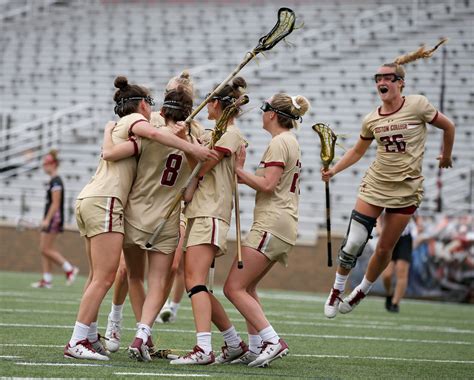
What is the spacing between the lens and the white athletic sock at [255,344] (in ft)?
24.4

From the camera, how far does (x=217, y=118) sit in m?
7.34

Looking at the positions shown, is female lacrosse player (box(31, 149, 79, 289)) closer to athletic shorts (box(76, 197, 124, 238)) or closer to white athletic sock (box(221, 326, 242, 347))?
white athletic sock (box(221, 326, 242, 347))

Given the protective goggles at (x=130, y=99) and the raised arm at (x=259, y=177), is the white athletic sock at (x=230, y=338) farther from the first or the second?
the protective goggles at (x=130, y=99)

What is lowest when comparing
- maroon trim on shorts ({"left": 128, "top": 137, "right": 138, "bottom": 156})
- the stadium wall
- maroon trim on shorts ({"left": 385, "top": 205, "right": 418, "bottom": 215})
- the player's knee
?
the stadium wall

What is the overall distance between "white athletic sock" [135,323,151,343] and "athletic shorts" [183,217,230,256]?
1.93ft

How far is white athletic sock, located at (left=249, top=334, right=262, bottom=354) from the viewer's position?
293 inches

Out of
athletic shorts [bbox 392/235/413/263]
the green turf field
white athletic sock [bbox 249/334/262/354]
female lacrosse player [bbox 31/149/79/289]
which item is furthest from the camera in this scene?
female lacrosse player [bbox 31/149/79/289]

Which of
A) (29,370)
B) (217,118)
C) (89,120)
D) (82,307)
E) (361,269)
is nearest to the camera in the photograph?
(29,370)

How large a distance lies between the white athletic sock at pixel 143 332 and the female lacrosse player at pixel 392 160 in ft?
7.25

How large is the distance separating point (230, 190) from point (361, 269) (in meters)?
10.8

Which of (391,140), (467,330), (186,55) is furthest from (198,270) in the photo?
(186,55)

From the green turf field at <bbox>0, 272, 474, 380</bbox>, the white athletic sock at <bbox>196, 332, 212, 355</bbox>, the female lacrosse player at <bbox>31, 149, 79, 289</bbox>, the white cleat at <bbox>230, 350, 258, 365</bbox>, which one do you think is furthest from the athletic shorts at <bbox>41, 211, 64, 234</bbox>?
the white athletic sock at <bbox>196, 332, 212, 355</bbox>

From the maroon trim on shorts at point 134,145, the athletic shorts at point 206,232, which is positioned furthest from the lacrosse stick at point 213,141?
the maroon trim on shorts at point 134,145

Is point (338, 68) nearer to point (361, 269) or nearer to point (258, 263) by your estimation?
point (361, 269)
